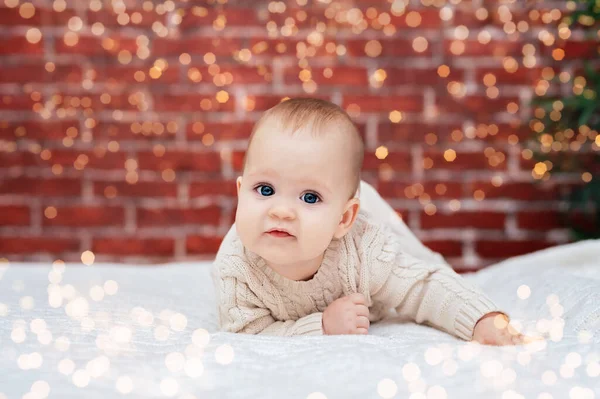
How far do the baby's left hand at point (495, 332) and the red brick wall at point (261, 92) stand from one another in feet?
3.41

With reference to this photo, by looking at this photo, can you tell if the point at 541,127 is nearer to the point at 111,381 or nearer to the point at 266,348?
the point at 266,348

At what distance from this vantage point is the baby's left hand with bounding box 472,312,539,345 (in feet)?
2.72

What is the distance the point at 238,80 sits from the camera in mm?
1883

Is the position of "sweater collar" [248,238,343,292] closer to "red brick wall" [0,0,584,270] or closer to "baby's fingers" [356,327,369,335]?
"baby's fingers" [356,327,369,335]

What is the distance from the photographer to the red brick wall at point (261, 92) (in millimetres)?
1878

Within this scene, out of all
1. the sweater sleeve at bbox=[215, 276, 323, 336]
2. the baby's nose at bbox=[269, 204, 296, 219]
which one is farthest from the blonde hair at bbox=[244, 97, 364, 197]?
the sweater sleeve at bbox=[215, 276, 323, 336]

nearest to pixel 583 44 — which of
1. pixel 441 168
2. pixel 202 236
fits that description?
pixel 441 168

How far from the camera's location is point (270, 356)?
72 centimetres

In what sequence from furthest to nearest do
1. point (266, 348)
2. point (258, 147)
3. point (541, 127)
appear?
point (541, 127)
point (258, 147)
point (266, 348)

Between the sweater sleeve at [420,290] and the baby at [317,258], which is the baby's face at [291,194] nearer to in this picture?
the baby at [317,258]

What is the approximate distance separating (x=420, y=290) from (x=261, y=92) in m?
1.08

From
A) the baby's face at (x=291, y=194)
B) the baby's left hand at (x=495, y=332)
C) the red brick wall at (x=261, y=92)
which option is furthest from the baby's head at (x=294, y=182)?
the red brick wall at (x=261, y=92)

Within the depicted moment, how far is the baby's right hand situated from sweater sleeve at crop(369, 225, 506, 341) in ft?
0.23

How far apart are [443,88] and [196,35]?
2.58 ft
